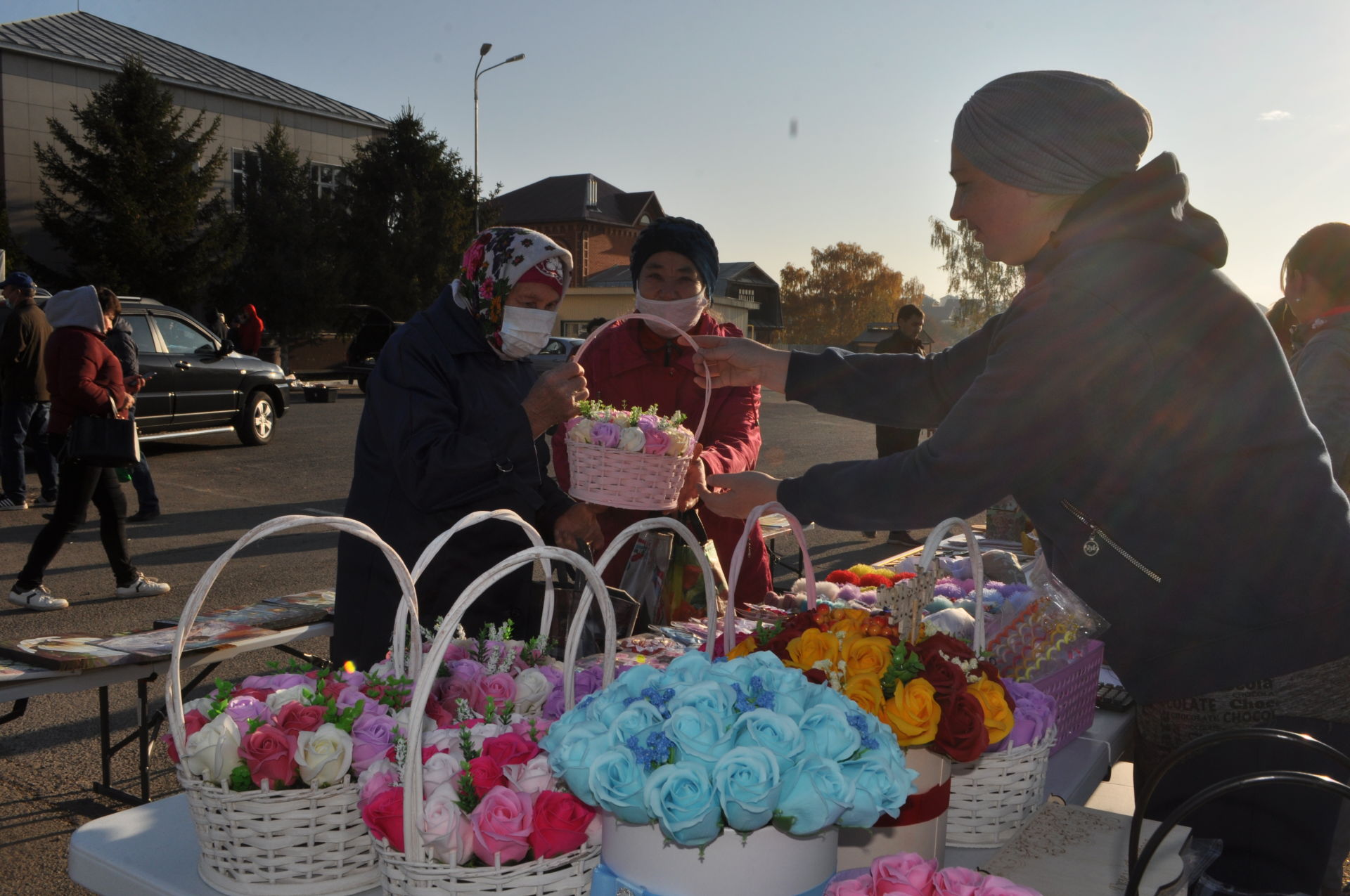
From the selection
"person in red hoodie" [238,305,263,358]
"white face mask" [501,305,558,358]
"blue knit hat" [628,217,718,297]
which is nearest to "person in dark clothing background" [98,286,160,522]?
"blue knit hat" [628,217,718,297]

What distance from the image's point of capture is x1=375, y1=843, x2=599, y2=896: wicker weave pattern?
1.23 meters

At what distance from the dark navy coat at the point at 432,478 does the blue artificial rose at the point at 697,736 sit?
1.54 metres

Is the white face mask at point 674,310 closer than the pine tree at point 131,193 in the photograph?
Yes

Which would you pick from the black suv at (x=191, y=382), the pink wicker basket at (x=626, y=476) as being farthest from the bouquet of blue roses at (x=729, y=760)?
the black suv at (x=191, y=382)

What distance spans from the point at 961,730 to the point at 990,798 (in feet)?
1.41

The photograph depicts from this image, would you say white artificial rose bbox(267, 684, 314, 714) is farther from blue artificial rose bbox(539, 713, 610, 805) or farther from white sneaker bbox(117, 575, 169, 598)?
white sneaker bbox(117, 575, 169, 598)

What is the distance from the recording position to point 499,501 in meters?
2.64

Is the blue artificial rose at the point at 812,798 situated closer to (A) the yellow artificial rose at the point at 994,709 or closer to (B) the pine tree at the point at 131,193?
(A) the yellow artificial rose at the point at 994,709

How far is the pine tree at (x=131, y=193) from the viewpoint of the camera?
25.4 m

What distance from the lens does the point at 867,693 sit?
1347 millimetres

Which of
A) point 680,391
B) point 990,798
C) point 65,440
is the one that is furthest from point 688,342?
point 65,440

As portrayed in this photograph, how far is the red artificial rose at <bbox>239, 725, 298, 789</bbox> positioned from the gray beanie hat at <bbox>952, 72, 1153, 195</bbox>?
1.44m

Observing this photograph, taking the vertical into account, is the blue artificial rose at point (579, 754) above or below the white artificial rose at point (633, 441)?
below

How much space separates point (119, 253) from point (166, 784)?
26.1 m
